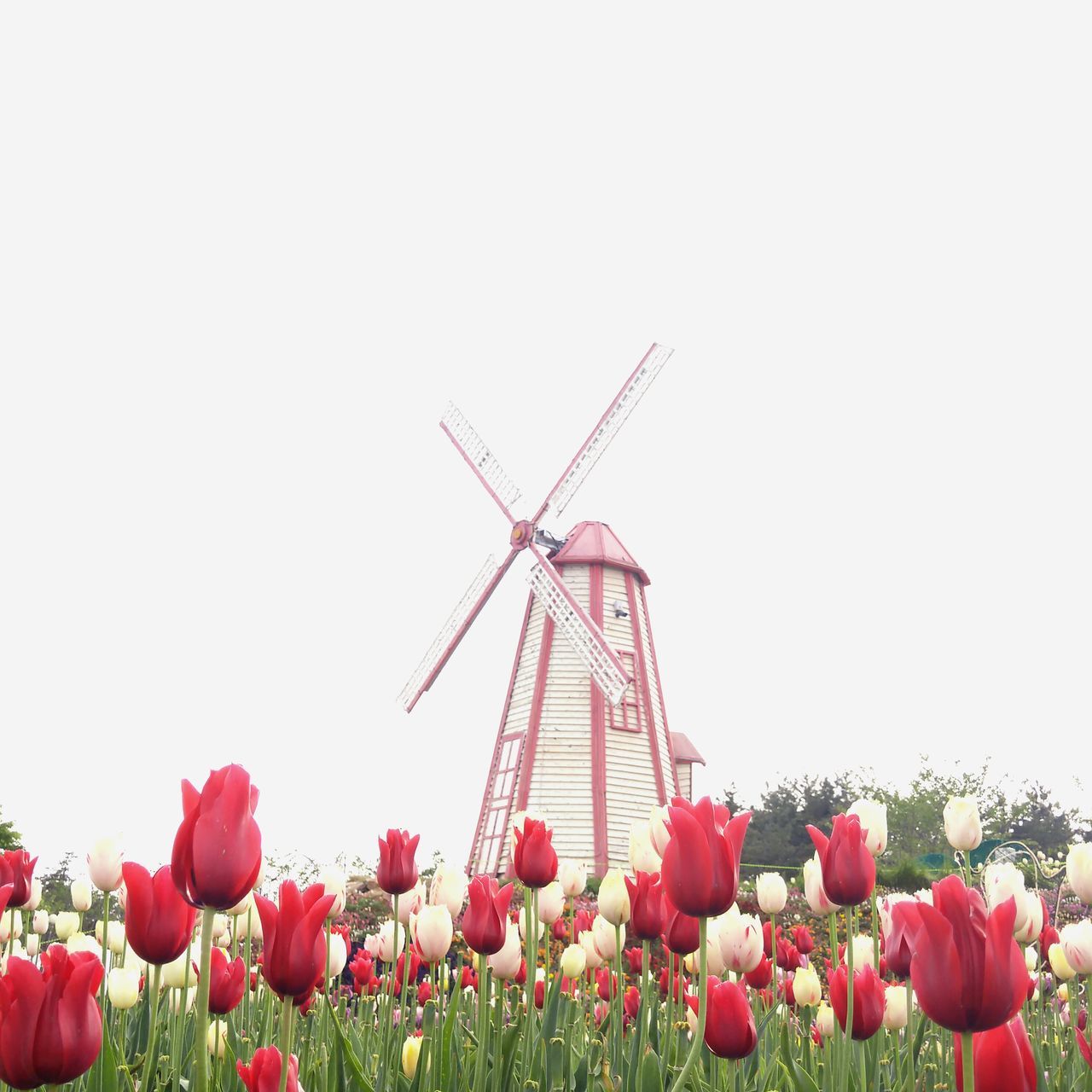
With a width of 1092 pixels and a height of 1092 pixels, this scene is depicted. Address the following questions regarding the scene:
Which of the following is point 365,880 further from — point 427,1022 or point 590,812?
point 427,1022

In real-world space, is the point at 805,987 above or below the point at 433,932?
below

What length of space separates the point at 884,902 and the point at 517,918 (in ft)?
6.34

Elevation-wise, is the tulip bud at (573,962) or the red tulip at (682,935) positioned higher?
the red tulip at (682,935)

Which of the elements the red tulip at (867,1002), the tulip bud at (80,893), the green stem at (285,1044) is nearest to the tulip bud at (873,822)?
the red tulip at (867,1002)

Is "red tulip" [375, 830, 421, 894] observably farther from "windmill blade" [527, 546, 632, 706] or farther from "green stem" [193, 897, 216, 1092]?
"windmill blade" [527, 546, 632, 706]

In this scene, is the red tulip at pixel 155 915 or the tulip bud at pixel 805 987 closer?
the red tulip at pixel 155 915

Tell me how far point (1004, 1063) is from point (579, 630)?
60.8ft

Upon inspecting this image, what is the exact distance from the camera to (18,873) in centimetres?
327

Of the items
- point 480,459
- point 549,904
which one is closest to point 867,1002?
point 549,904

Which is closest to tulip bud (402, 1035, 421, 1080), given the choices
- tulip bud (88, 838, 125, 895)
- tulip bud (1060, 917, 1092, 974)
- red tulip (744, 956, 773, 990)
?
tulip bud (88, 838, 125, 895)

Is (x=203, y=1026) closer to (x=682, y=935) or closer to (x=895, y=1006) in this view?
(x=682, y=935)

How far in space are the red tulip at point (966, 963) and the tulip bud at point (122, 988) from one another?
2222 mm

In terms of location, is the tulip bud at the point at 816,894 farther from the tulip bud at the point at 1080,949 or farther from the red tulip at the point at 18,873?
the red tulip at the point at 18,873

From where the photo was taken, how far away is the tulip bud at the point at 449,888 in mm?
3297
